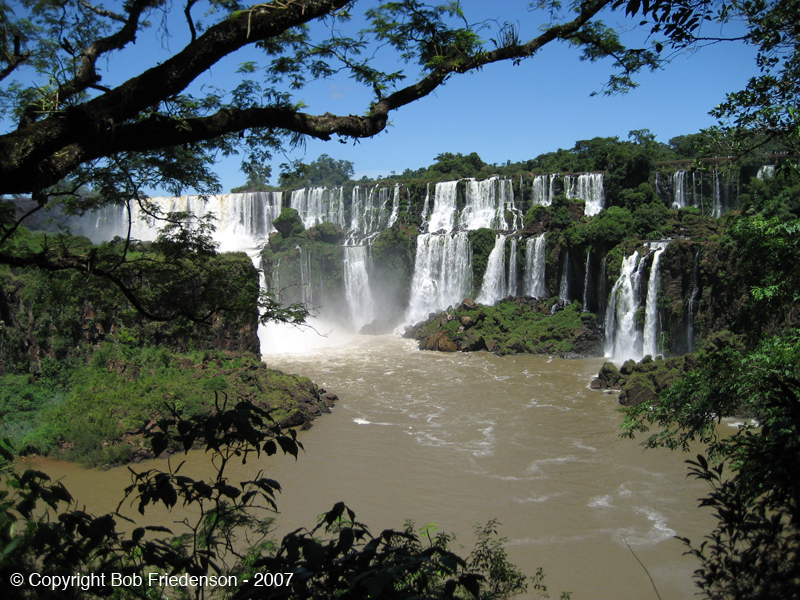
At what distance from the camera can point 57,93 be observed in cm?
319

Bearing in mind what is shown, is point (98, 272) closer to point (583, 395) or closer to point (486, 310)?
point (583, 395)

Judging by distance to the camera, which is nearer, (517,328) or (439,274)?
(517,328)

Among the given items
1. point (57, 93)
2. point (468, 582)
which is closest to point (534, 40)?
point (57, 93)

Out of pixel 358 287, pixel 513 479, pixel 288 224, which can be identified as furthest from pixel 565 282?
pixel 288 224

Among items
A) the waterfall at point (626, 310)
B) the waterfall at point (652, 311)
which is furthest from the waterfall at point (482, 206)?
the waterfall at point (652, 311)

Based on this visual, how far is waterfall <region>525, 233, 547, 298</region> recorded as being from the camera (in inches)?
988

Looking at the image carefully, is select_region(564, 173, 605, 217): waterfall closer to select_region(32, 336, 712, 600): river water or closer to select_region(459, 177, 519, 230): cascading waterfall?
select_region(459, 177, 519, 230): cascading waterfall

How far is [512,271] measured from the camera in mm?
26047

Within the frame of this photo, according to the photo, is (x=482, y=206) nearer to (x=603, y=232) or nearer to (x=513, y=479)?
(x=603, y=232)

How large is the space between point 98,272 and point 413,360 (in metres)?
18.0

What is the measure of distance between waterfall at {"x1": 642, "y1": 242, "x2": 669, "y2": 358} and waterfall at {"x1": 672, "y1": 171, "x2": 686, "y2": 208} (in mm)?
8645

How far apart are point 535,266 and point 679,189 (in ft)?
25.2

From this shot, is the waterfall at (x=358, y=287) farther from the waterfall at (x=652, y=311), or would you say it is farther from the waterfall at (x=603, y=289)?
the waterfall at (x=652, y=311)

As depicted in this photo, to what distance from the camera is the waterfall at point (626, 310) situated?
19.7 metres
